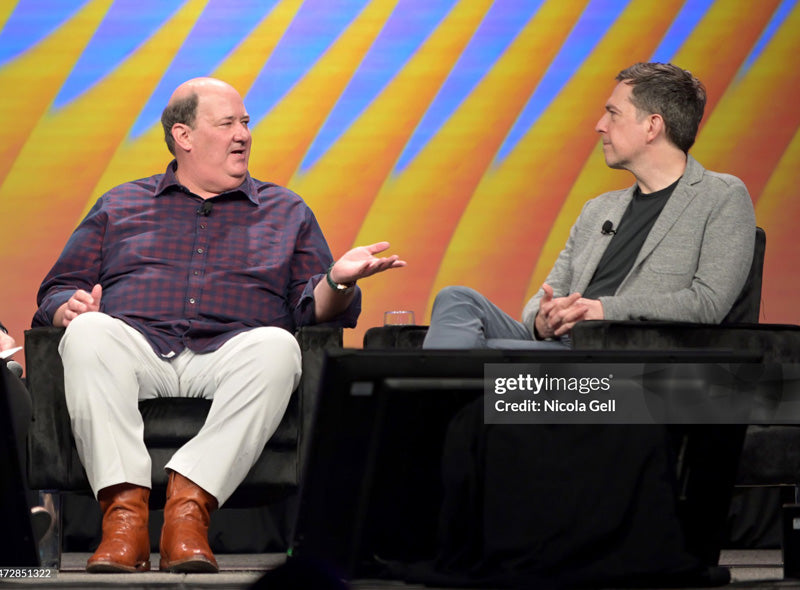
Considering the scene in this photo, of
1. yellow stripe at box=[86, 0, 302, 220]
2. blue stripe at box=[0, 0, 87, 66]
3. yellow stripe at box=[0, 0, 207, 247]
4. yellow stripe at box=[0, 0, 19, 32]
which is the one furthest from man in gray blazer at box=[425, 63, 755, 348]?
yellow stripe at box=[0, 0, 19, 32]

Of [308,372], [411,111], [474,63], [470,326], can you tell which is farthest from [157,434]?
[474,63]

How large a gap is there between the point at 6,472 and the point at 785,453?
5.55ft

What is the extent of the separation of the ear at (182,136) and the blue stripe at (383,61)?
3.29 feet

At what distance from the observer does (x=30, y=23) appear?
3.90m

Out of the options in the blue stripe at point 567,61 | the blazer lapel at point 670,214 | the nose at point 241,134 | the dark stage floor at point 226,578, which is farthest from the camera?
the blue stripe at point 567,61

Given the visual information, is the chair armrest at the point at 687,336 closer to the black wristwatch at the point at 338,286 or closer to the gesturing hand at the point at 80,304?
the black wristwatch at the point at 338,286

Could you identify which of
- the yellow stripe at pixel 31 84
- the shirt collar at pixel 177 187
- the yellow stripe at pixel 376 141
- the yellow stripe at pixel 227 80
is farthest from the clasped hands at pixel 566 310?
the yellow stripe at pixel 31 84

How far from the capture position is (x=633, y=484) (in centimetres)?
161

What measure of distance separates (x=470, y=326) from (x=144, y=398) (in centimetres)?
79

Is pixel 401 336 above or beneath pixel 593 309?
beneath

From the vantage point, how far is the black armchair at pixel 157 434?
2.36 metres

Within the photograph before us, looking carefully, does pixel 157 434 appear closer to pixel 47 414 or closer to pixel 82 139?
pixel 47 414

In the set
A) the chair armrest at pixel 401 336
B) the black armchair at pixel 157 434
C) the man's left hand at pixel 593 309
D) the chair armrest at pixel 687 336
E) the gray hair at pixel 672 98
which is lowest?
the black armchair at pixel 157 434
